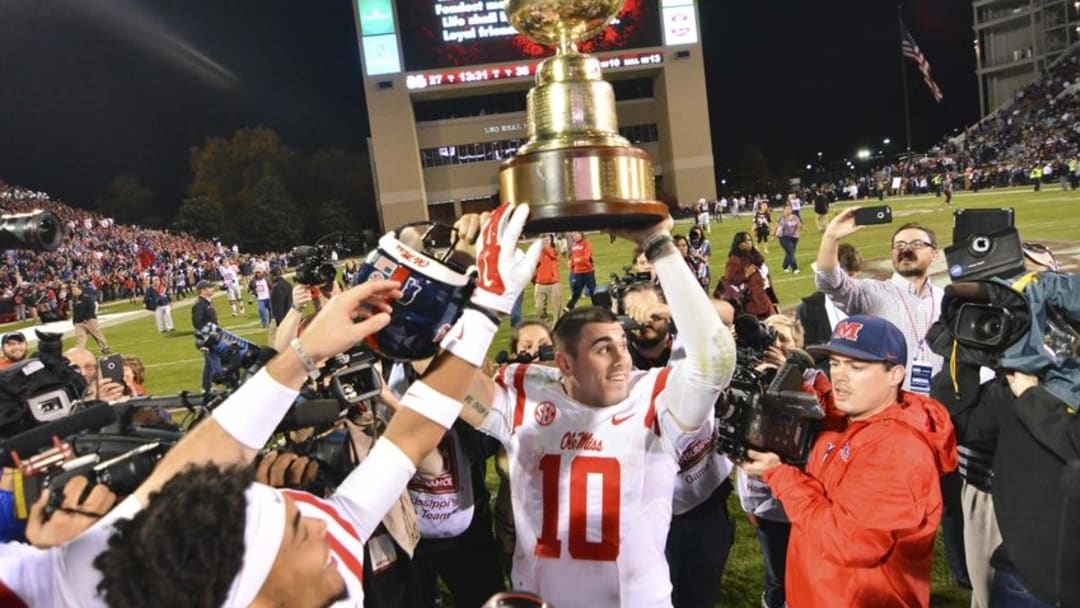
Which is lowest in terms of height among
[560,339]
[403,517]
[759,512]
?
[759,512]

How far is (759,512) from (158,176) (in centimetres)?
7748

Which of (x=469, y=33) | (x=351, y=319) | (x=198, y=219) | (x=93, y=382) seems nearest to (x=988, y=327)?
(x=351, y=319)

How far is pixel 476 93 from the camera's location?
4984 centimetres

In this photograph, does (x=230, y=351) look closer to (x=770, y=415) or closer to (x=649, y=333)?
(x=649, y=333)

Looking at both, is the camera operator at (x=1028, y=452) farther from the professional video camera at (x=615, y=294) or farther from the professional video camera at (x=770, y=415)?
the professional video camera at (x=615, y=294)

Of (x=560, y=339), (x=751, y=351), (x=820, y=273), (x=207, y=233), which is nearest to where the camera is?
(x=560, y=339)

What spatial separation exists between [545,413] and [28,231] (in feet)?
4.84

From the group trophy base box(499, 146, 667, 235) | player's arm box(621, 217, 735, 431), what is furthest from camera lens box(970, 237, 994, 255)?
trophy base box(499, 146, 667, 235)

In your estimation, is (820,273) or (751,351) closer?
(751,351)

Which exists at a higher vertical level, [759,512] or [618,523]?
[618,523]

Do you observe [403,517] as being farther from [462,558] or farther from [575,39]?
[575,39]

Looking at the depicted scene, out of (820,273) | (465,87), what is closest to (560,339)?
(820,273)

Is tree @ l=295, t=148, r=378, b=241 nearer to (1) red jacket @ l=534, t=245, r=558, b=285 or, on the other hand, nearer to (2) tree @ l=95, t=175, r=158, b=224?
(2) tree @ l=95, t=175, r=158, b=224

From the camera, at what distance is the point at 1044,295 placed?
1.95 m
